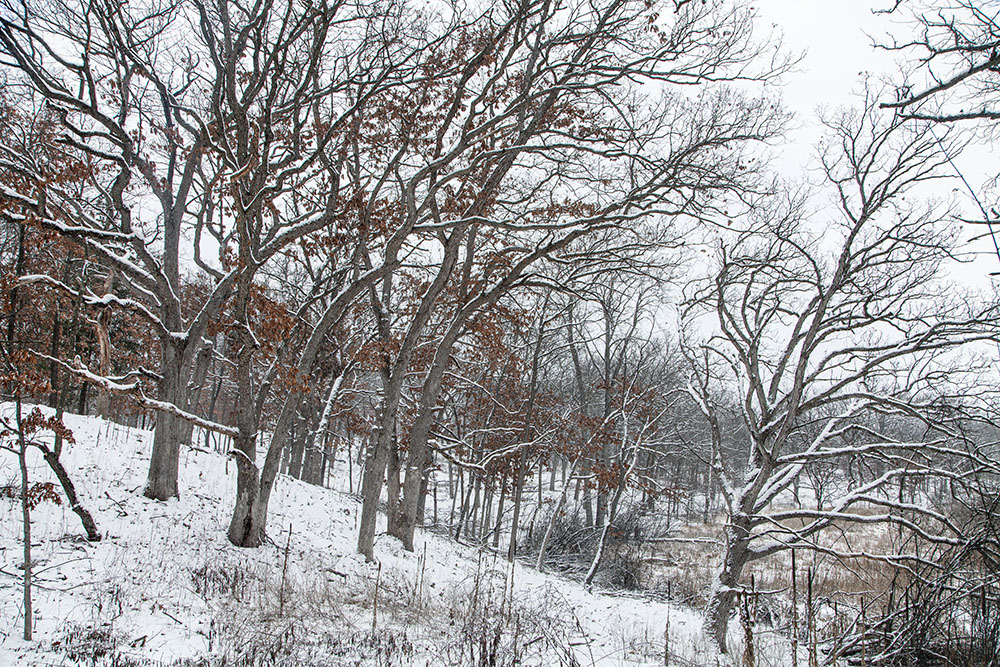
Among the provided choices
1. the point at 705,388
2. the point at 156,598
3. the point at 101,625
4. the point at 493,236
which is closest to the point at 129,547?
the point at 156,598

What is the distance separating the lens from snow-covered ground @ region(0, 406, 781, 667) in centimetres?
547

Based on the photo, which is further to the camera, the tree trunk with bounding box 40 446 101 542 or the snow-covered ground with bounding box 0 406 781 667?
the tree trunk with bounding box 40 446 101 542

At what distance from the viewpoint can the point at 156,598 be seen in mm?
6441

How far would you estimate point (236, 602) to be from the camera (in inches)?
274

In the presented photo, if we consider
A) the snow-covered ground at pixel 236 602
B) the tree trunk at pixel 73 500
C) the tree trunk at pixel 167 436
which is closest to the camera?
the snow-covered ground at pixel 236 602

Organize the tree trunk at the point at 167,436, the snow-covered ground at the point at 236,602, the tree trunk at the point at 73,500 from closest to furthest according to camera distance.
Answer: the snow-covered ground at the point at 236,602, the tree trunk at the point at 73,500, the tree trunk at the point at 167,436

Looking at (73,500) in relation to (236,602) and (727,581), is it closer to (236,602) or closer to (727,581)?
(236,602)

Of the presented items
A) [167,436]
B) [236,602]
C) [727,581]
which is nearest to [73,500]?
[236,602]

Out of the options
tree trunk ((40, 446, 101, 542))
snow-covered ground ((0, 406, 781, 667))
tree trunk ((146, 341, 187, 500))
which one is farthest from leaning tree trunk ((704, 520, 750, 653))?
tree trunk ((146, 341, 187, 500))

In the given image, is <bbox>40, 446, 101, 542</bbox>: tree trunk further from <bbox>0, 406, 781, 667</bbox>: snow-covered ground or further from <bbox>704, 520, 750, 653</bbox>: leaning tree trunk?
<bbox>704, 520, 750, 653</bbox>: leaning tree trunk

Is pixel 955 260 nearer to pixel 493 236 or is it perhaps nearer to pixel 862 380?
pixel 862 380

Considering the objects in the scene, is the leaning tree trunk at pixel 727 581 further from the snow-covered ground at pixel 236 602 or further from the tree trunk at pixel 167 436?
the tree trunk at pixel 167 436

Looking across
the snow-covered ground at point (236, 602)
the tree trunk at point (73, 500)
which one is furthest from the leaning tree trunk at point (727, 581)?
the tree trunk at point (73, 500)

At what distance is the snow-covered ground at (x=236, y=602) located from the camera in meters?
5.47
